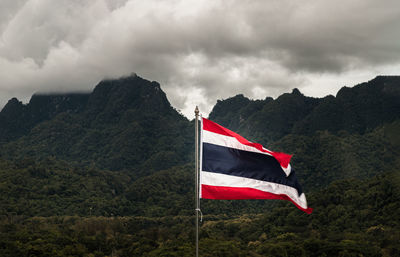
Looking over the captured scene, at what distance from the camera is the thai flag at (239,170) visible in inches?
713

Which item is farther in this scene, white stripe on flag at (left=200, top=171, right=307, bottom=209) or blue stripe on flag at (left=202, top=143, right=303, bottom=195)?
blue stripe on flag at (left=202, top=143, right=303, bottom=195)

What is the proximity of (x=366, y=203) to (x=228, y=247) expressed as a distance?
191 ft

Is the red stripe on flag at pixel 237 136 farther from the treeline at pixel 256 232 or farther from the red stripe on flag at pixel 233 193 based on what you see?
the treeline at pixel 256 232

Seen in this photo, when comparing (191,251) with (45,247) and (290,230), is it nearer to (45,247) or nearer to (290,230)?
(45,247)

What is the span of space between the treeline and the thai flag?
72415mm

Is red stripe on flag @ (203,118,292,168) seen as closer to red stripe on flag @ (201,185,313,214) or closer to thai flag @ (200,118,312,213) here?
thai flag @ (200,118,312,213)

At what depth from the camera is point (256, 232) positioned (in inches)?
5256

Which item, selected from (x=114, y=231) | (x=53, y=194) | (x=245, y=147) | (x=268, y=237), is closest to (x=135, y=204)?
(x=53, y=194)

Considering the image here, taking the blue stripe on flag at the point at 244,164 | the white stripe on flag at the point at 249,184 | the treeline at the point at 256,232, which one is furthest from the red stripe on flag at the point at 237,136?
the treeline at the point at 256,232

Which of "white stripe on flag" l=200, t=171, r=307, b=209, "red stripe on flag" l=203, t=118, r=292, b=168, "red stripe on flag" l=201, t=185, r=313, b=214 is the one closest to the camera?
"red stripe on flag" l=201, t=185, r=313, b=214

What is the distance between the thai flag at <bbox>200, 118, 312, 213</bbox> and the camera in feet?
59.4

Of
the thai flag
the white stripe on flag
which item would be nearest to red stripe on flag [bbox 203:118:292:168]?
the thai flag

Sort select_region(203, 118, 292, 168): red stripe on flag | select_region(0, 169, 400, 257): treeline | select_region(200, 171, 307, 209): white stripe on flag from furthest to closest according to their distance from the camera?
select_region(0, 169, 400, 257): treeline, select_region(203, 118, 292, 168): red stripe on flag, select_region(200, 171, 307, 209): white stripe on flag

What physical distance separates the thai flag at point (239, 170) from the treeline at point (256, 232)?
72.4 m
